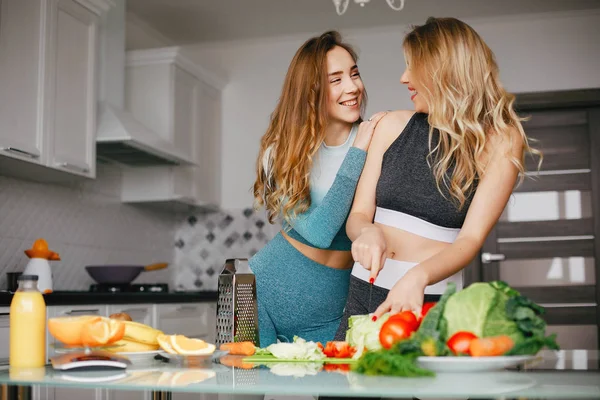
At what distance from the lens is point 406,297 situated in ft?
4.82

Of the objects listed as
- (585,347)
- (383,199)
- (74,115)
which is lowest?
(585,347)

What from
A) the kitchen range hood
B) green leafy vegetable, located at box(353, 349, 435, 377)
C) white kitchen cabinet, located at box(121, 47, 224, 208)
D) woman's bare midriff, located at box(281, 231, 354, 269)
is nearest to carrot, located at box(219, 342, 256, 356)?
green leafy vegetable, located at box(353, 349, 435, 377)

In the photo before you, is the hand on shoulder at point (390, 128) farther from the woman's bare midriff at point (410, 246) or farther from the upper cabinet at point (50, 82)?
the upper cabinet at point (50, 82)

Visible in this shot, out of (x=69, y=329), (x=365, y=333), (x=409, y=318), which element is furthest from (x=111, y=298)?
(x=409, y=318)

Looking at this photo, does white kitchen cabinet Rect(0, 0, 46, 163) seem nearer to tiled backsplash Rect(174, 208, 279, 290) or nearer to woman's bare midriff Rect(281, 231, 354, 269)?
woman's bare midriff Rect(281, 231, 354, 269)

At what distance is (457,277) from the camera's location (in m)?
2.00

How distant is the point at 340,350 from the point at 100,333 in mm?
440

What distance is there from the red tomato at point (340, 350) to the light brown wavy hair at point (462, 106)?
59cm

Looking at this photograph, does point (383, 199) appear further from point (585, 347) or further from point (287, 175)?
point (585, 347)

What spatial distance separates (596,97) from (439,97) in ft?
12.9

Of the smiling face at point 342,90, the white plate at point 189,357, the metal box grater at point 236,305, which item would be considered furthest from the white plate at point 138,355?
the smiling face at point 342,90

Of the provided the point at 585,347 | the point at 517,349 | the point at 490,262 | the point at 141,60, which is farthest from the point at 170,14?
the point at 517,349

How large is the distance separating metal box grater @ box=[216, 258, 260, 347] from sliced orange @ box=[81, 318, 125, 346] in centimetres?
38

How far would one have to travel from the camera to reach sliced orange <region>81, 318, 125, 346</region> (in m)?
1.32
